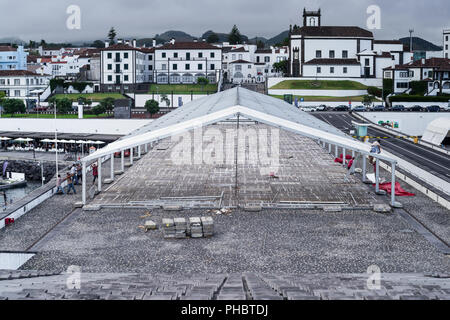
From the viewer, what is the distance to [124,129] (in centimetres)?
4766

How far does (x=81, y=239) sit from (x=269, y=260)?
4953 mm

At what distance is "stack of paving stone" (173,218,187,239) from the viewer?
580 inches

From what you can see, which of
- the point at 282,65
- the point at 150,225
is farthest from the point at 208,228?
the point at 282,65

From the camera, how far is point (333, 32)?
261 feet

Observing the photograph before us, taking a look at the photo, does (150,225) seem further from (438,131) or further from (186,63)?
(186,63)

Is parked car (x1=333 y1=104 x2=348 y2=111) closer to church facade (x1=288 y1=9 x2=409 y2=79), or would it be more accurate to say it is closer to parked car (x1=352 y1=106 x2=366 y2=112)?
parked car (x1=352 y1=106 x2=366 y2=112)

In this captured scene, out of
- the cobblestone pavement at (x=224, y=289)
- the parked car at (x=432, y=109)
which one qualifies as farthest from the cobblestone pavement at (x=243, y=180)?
the parked car at (x=432, y=109)

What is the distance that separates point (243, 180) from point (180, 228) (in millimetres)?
7271

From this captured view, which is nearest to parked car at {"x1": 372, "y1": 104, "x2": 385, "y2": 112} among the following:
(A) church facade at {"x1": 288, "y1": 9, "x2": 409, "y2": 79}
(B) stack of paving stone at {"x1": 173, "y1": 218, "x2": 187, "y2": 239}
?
(A) church facade at {"x1": 288, "y1": 9, "x2": 409, "y2": 79}

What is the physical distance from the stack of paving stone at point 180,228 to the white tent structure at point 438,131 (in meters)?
34.5

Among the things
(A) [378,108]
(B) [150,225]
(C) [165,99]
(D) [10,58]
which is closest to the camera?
(B) [150,225]

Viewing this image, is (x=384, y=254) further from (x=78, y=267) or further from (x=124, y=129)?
(x=124, y=129)
